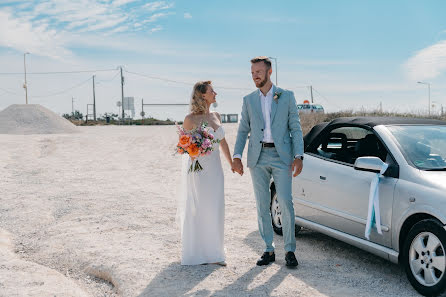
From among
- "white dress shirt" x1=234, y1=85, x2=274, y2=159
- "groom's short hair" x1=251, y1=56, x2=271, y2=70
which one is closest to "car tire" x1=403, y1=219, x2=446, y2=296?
"white dress shirt" x1=234, y1=85, x2=274, y2=159

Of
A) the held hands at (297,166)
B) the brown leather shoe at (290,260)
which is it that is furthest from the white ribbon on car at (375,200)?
the brown leather shoe at (290,260)

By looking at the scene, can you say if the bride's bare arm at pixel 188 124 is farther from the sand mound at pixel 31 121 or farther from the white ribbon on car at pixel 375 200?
the sand mound at pixel 31 121

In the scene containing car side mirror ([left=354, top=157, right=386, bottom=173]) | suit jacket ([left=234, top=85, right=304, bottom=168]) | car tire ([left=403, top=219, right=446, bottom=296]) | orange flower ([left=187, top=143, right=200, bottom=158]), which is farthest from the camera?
orange flower ([left=187, top=143, right=200, bottom=158])

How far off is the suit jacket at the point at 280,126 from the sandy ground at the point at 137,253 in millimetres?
1292

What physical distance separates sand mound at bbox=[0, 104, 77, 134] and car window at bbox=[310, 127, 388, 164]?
30366mm

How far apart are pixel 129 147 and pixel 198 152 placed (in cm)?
1828

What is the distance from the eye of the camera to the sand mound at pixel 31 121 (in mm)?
34844

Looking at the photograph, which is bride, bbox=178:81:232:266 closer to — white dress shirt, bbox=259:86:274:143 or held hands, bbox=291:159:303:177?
white dress shirt, bbox=259:86:274:143

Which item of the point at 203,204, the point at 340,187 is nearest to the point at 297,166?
the point at 340,187

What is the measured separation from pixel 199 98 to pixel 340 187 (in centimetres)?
Result: 188

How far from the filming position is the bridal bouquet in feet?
19.1

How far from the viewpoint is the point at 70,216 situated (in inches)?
367

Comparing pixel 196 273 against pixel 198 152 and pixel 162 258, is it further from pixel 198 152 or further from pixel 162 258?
pixel 198 152

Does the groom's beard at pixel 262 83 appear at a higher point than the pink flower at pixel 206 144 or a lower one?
higher
